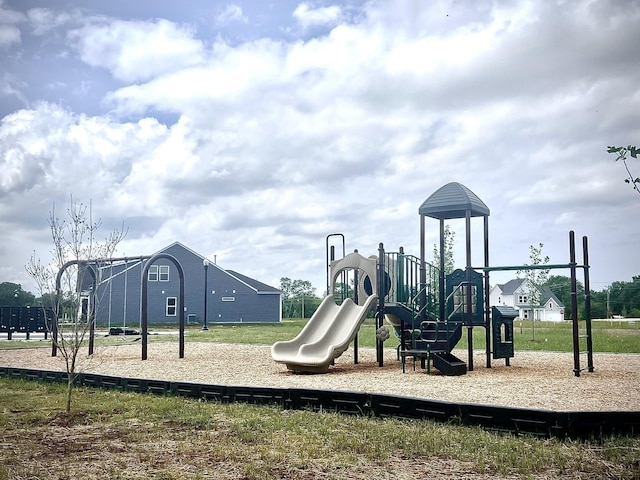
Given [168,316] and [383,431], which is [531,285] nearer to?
[383,431]

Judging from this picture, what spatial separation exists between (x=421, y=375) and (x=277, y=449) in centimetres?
608

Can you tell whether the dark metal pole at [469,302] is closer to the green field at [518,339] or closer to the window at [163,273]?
the green field at [518,339]

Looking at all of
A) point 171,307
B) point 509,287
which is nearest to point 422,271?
point 171,307

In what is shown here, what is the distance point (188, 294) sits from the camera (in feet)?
144

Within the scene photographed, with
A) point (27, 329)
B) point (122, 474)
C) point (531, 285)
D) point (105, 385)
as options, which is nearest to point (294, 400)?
point (122, 474)

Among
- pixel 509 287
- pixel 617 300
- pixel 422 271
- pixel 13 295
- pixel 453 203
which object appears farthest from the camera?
pixel 509 287

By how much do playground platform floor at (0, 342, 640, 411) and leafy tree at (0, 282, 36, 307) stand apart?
2937cm

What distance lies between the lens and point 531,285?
25.5 m

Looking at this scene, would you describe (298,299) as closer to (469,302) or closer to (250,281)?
(250,281)

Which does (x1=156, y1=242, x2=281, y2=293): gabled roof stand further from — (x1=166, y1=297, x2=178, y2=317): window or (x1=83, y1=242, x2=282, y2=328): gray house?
(x1=166, y1=297, x2=178, y2=317): window

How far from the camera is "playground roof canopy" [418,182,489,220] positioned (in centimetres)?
1333

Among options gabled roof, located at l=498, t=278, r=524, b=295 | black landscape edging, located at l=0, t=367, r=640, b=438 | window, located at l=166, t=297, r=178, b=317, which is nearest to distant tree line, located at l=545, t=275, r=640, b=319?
gabled roof, located at l=498, t=278, r=524, b=295

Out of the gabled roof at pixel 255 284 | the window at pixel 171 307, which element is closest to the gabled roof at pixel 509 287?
the gabled roof at pixel 255 284

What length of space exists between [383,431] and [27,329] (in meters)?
23.1
